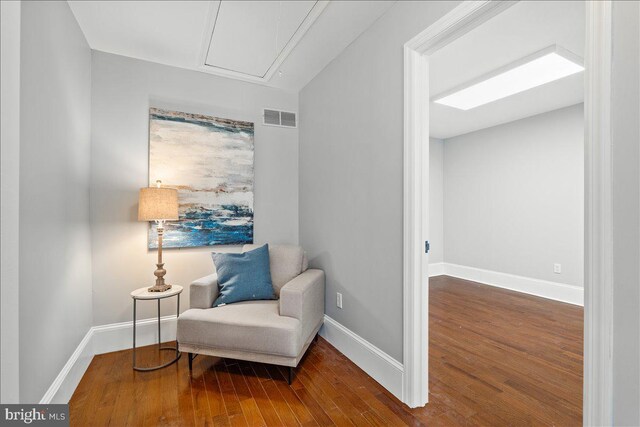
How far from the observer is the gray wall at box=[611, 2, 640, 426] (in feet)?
3.22

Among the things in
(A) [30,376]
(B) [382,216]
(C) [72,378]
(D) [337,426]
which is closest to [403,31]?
(B) [382,216]

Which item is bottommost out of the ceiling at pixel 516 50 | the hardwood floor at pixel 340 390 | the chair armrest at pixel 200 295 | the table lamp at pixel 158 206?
the hardwood floor at pixel 340 390

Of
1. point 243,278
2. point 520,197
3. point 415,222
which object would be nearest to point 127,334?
point 243,278

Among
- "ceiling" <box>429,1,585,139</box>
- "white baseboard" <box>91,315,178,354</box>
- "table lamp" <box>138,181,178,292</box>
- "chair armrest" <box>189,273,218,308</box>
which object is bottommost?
"white baseboard" <box>91,315,178,354</box>

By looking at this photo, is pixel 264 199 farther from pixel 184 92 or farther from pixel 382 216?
pixel 382 216

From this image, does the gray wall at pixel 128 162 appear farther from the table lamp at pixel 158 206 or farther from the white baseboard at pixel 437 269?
the white baseboard at pixel 437 269

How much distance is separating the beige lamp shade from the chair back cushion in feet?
2.54

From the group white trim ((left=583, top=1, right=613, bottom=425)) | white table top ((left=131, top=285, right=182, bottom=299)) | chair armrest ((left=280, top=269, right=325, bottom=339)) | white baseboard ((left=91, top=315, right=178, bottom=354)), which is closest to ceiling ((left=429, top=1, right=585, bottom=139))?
white trim ((left=583, top=1, right=613, bottom=425))

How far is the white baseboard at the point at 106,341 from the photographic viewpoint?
1925mm

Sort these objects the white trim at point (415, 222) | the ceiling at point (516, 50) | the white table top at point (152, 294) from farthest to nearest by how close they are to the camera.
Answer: the white table top at point (152, 294) → the ceiling at point (516, 50) → the white trim at point (415, 222)

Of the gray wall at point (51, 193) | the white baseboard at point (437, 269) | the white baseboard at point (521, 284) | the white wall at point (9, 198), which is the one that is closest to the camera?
the white wall at point (9, 198)

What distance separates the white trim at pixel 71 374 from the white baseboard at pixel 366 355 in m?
1.87

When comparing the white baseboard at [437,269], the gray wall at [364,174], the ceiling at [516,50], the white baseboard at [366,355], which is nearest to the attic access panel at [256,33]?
the gray wall at [364,174]

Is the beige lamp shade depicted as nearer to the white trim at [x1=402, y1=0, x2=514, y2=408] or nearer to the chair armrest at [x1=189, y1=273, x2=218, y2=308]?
the chair armrest at [x1=189, y1=273, x2=218, y2=308]
